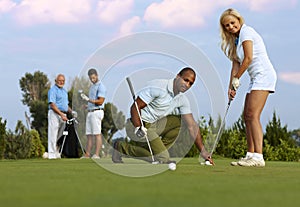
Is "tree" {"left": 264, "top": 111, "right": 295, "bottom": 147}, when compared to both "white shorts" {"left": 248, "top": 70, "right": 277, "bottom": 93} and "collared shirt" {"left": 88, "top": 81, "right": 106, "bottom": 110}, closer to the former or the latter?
"collared shirt" {"left": 88, "top": 81, "right": 106, "bottom": 110}

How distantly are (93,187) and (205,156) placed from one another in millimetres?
4035

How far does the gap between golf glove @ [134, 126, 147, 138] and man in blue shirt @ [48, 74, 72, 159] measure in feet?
16.6

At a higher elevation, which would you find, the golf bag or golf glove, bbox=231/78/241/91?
golf glove, bbox=231/78/241/91

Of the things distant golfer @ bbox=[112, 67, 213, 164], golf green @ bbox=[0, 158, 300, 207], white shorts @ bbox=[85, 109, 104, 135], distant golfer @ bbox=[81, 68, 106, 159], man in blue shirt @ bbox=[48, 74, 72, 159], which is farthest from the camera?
man in blue shirt @ bbox=[48, 74, 72, 159]

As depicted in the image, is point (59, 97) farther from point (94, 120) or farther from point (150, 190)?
point (150, 190)

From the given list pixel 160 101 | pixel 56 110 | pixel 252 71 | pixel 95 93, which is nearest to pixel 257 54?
pixel 252 71

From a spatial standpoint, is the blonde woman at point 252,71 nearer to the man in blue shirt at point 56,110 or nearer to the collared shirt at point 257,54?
the collared shirt at point 257,54

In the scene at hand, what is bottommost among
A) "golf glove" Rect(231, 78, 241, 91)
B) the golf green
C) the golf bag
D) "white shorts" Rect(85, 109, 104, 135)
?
the golf green

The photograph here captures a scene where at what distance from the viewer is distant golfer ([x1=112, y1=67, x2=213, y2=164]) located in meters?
8.18

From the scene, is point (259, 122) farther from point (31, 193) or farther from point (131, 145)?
Result: point (31, 193)

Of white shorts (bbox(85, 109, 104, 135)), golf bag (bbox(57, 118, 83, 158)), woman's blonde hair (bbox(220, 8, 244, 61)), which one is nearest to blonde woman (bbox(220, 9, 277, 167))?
woman's blonde hair (bbox(220, 8, 244, 61))

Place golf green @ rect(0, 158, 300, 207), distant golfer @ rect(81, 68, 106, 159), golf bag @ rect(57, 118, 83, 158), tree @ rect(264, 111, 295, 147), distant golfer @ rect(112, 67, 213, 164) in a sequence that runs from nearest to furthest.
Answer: golf green @ rect(0, 158, 300, 207), distant golfer @ rect(112, 67, 213, 164), distant golfer @ rect(81, 68, 106, 159), golf bag @ rect(57, 118, 83, 158), tree @ rect(264, 111, 295, 147)

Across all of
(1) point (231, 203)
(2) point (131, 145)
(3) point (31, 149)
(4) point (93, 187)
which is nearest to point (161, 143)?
(2) point (131, 145)

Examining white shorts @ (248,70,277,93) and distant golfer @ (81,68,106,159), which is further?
distant golfer @ (81,68,106,159)
